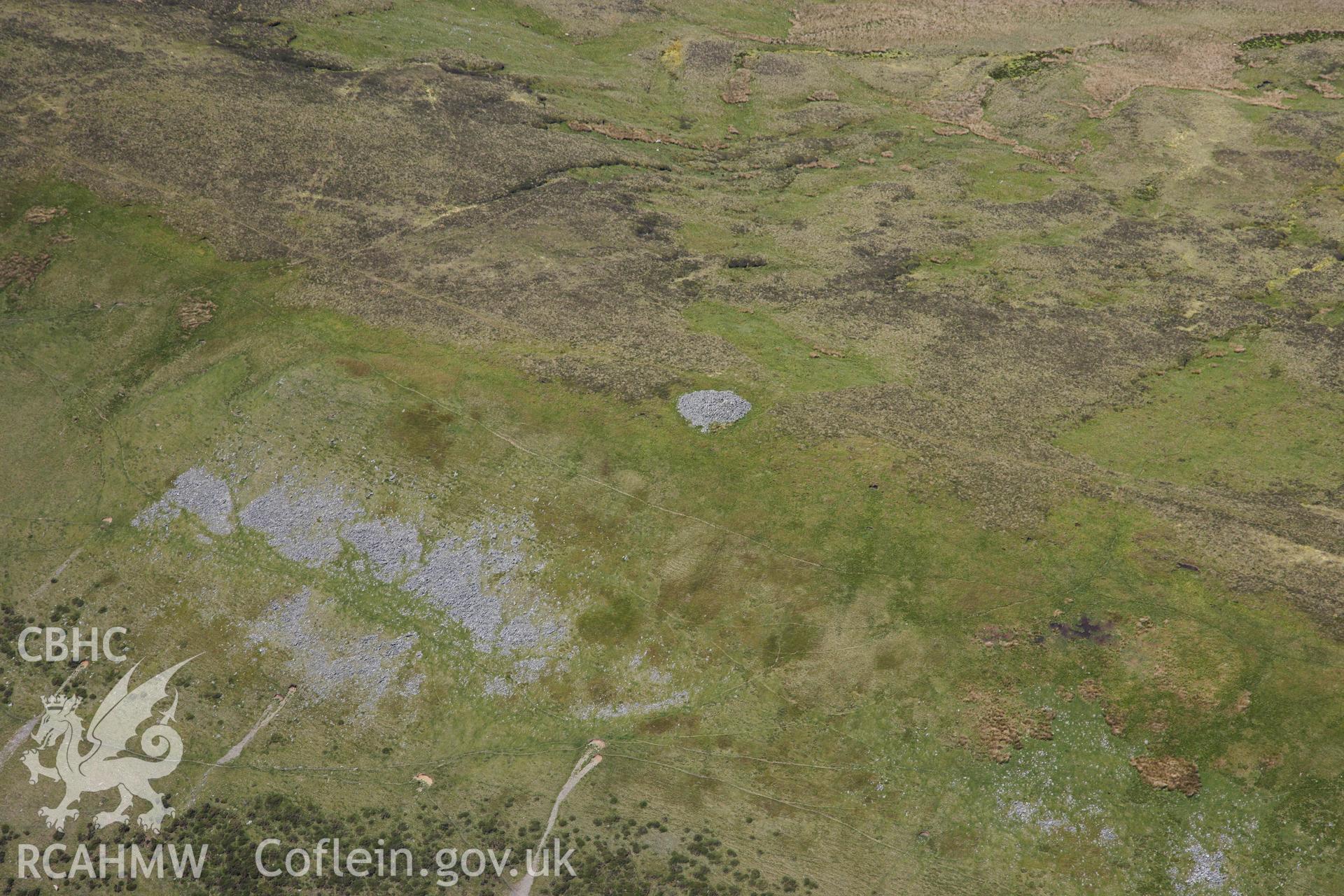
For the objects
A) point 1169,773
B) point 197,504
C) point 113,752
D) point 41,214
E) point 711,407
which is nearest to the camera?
point 1169,773

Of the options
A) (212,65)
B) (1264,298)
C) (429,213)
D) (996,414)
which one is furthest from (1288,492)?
(212,65)

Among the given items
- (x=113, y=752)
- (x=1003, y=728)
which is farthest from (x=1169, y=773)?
(x=113, y=752)

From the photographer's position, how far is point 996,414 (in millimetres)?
67062

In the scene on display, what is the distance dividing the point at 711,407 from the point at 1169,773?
3941 cm

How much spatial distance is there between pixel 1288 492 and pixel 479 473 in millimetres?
60653

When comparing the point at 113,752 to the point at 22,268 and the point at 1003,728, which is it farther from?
the point at 1003,728

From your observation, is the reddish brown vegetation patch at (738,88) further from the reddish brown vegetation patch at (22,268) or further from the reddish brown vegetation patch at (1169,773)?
the reddish brown vegetation patch at (1169,773)

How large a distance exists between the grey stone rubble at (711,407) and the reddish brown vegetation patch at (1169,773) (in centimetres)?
3597

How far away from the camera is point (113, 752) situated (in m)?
50.2

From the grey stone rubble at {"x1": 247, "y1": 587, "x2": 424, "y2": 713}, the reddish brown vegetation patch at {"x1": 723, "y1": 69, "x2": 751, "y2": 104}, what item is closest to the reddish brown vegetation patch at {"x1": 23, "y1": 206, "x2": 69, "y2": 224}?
the grey stone rubble at {"x1": 247, "y1": 587, "x2": 424, "y2": 713}

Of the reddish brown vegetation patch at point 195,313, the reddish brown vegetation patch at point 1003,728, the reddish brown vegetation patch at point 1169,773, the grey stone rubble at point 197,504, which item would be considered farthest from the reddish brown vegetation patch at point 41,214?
the reddish brown vegetation patch at point 1169,773

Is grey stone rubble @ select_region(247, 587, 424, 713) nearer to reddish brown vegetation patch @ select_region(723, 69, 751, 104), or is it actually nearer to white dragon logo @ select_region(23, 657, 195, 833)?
white dragon logo @ select_region(23, 657, 195, 833)

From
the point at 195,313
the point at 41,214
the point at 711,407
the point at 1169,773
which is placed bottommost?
the point at 1169,773

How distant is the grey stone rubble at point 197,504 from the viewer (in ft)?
199
